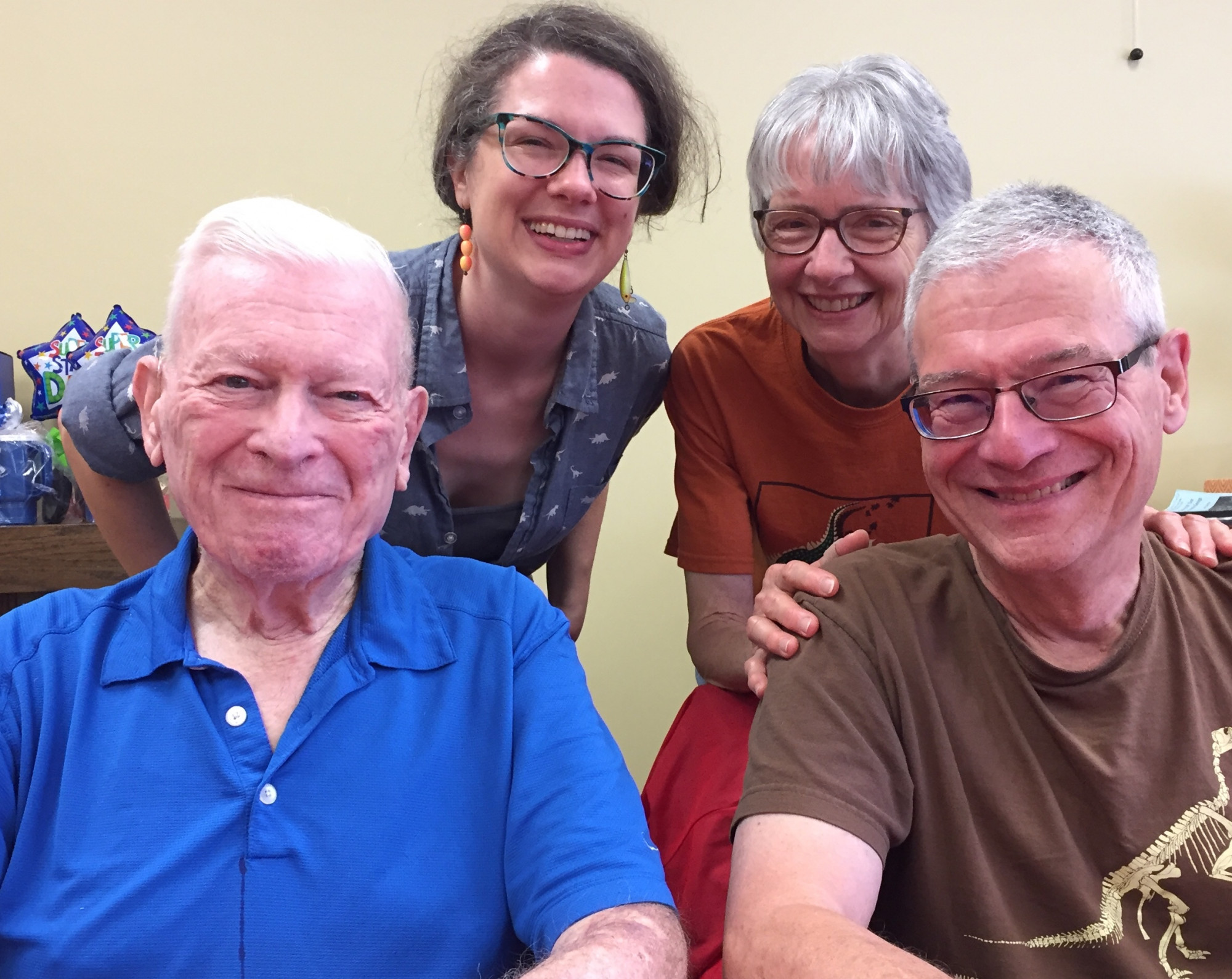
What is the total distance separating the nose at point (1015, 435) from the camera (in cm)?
114

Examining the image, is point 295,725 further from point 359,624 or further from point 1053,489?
point 1053,489

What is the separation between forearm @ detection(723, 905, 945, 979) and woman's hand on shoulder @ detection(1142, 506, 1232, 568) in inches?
26.5

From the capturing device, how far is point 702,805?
4.72 ft

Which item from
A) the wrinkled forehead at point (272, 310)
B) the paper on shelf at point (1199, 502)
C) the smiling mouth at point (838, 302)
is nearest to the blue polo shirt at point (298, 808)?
the wrinkled forehead at point (272, 310)

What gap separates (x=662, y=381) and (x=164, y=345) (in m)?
1.06

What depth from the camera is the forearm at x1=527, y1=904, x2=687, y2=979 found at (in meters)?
0.90

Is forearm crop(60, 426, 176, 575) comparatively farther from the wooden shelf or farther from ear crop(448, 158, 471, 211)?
ear crop(448, 158, 471, 211)

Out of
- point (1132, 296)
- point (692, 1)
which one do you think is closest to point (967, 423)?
point (1132, 296)

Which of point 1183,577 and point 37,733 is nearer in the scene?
point 37,733

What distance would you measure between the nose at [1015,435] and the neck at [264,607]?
0.79m

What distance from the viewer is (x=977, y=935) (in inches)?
43.1

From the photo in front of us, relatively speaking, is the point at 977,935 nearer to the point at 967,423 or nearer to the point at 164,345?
the point at 967,423

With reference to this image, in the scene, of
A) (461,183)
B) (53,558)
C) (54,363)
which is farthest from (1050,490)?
(54,363)

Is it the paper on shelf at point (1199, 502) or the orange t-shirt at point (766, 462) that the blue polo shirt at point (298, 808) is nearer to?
the orange t-shirt at point (766, 462)
